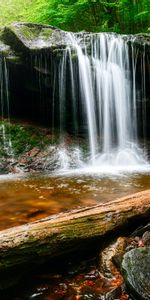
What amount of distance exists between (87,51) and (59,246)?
349 inches

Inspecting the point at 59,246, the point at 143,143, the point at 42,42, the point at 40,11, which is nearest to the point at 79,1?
the point at 40,11

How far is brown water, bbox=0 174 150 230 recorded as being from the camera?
5320 millimetres

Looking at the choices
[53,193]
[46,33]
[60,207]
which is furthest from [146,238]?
[46,33]

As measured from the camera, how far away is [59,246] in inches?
128

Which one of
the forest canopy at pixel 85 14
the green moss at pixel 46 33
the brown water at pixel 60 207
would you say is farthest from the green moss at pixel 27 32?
the forest canopy at pixel 85 14

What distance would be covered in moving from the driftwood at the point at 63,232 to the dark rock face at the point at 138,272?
1.96 ft

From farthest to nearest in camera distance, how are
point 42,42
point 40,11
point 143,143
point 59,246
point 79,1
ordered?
1. point 40,11
2. point 79,1
3. point 143,143
4. point 42,42
5. point 59,246

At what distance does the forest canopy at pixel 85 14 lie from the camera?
48.7ft

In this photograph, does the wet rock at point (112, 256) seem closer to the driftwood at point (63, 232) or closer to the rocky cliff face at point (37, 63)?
the driftwood at point (63, 232)

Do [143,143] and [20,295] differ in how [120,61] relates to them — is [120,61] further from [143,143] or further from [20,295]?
[20,295]

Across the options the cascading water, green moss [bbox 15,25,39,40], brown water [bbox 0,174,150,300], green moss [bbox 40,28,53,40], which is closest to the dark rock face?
brown water [bbox 0,174,150,300]

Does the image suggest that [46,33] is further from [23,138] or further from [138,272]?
[138,272]

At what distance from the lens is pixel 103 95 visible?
11.8 metres

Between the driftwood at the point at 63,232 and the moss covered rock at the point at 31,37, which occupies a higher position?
the moss covered rock at the point at 31,37
